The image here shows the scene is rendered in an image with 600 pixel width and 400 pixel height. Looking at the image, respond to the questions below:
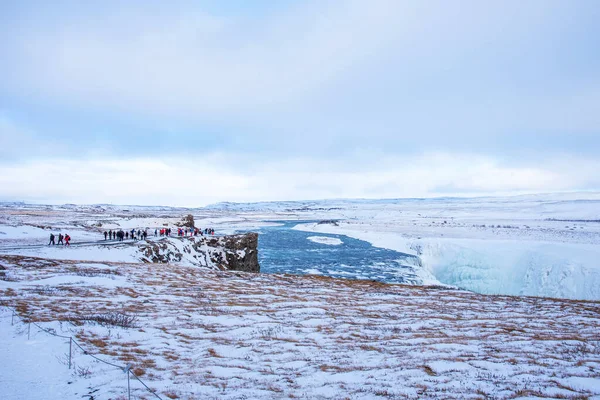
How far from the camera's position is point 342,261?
109 feet

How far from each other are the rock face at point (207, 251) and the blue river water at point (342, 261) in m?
2.58

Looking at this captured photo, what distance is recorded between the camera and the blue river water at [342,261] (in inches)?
1091

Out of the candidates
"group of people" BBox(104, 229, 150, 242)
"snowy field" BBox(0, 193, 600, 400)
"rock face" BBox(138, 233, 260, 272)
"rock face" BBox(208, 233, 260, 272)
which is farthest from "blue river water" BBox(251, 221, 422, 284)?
"group of people" BBox(104, 229, 150, 242)

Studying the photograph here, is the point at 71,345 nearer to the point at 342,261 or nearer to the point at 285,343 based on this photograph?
the point at 285,343

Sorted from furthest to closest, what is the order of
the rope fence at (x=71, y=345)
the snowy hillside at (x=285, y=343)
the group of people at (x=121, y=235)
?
the group of people at (x=121, y=235) < the snowy hillside at (x=285, y=343) < the rope fence at (x=71, y=345)

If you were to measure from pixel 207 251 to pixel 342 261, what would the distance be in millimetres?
12895

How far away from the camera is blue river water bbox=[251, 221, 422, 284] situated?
90.9 ft

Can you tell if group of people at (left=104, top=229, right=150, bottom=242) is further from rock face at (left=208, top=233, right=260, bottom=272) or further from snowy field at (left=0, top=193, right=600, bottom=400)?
snowy field at (left=0, top=193, right=600, bottom=400)

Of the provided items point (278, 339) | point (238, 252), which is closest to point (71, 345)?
point (278, 339)

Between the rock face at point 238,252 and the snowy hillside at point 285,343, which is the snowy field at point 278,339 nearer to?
the snowy hillside at point 285,343

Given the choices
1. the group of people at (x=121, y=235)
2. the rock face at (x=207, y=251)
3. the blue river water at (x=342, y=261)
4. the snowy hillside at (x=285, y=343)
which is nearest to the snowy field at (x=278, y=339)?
the snowy hillside at (x=285, y=343)

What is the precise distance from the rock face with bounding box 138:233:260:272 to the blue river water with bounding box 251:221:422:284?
2583 mm

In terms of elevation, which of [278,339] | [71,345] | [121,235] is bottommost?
[278,339]

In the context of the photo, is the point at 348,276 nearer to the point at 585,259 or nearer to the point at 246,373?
the point at 585,259
